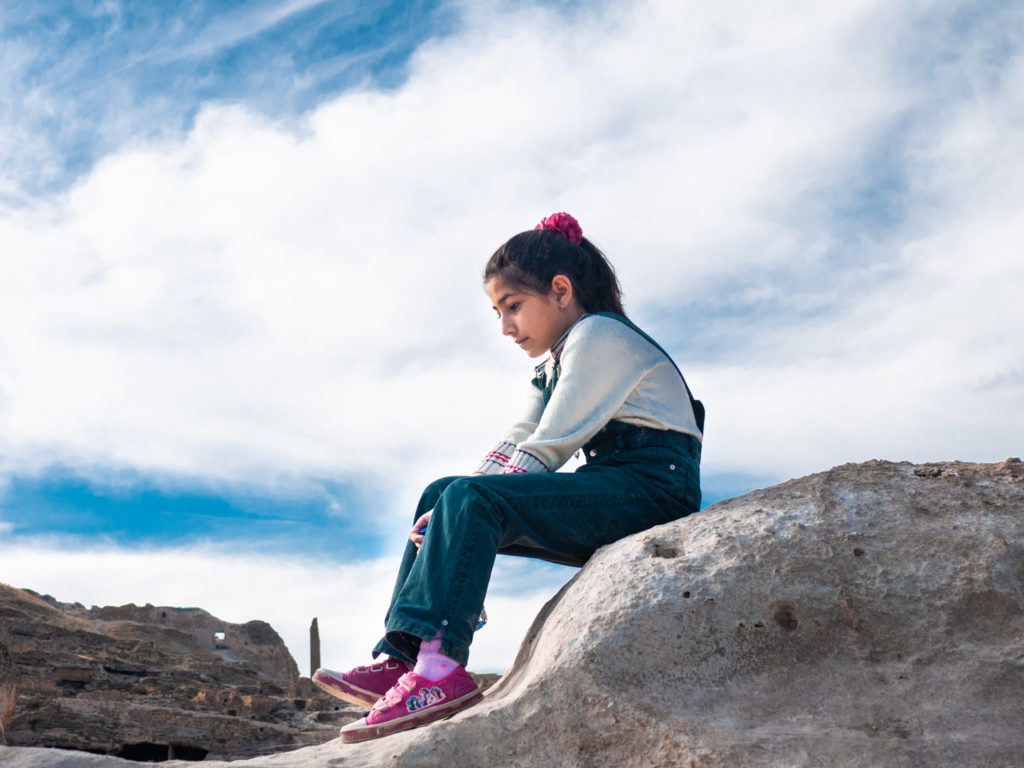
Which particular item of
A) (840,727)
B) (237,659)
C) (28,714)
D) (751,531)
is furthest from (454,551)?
Result: (237,659)

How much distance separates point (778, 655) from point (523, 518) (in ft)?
2.72

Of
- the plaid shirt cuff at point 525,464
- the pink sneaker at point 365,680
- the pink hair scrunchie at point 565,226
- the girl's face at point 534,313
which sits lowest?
the pink sneaker at point 365,680

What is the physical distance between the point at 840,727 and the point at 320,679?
1.49m

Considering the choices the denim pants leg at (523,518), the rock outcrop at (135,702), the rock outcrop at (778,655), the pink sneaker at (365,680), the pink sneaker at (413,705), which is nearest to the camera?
the rock outcrop at (778,655)

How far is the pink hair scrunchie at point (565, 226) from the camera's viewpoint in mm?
3887

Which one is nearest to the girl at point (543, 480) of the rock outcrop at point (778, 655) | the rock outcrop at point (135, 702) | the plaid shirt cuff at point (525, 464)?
the plaid shirt cuff at point (525, 464)

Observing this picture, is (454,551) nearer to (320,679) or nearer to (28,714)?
(320,679)

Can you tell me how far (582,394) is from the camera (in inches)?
127

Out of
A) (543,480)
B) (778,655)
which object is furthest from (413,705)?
(778,655)

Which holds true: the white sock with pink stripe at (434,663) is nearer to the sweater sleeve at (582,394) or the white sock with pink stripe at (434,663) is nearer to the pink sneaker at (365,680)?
the pink sneaker at (365,680)

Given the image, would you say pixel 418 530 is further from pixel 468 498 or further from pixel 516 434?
pixel 516 434

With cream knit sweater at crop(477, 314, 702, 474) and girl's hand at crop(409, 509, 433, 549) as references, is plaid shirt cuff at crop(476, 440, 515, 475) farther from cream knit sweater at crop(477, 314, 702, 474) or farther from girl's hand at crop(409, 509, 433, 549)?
girl's hand at crop(409, 509, 433, 549)

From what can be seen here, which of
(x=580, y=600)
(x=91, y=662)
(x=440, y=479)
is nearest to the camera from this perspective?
(x=580, y=600)

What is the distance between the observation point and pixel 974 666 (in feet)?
8.57
